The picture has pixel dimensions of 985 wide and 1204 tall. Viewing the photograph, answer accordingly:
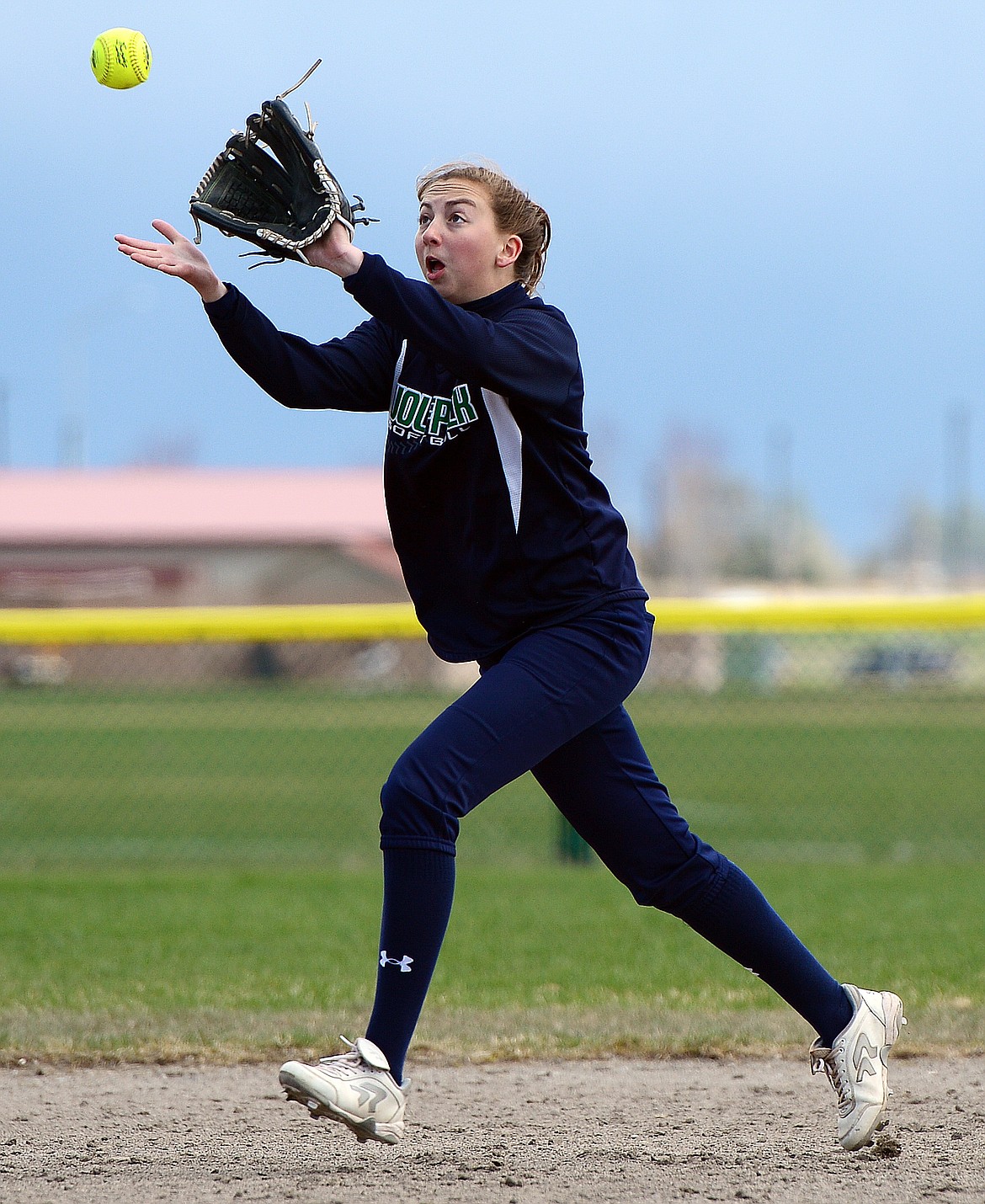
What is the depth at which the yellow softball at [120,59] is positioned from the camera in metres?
3.50

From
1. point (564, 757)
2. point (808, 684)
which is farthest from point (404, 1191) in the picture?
point (808, 684)

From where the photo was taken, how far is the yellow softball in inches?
138

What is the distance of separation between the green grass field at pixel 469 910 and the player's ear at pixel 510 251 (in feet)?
7.22

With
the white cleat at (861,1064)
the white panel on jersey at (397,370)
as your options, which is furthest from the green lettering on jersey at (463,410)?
the white cleat at (861,1064)

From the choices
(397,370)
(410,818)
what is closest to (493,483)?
(397,370)

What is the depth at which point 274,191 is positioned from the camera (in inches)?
119

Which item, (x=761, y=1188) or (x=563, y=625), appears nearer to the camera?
(x=761, y=1188)

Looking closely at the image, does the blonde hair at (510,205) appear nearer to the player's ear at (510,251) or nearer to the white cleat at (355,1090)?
the player's ear at (510,251)

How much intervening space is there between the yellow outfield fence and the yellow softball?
4838mm

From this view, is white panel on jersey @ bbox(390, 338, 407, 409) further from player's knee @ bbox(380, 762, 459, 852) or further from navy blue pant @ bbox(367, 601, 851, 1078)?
player's knee @ bbox(380, 762, 459, 852)

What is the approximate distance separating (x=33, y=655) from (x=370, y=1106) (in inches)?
745

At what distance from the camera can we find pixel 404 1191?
2.82m

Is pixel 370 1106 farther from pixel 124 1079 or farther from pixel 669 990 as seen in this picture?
pixel 669 990

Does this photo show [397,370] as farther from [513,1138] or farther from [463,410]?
[513,1138]
